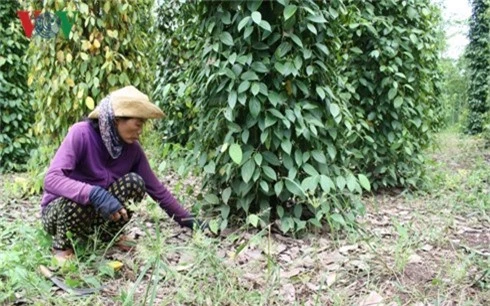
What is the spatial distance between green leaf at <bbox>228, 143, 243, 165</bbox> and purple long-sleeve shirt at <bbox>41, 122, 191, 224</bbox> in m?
0.42

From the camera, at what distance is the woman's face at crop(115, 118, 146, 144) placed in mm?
2080

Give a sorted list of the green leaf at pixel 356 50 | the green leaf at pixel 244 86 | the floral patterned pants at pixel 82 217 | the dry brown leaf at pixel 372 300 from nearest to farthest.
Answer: the dry brown leaf at pixel 372 300, the floral patterned pants at pixel 82 217, the green leaf at pixel 244 86, the green leaf at pixel 356 50

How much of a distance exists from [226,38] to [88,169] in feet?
3.06

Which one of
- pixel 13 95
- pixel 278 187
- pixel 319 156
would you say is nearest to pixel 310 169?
pixel 319 156

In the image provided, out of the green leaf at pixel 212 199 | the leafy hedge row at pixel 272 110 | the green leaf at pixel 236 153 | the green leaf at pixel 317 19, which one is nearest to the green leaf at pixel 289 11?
the leafy hedge row at pixel 272 110

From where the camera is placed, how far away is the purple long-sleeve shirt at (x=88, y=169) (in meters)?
1.93

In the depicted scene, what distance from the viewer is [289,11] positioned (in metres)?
2.20

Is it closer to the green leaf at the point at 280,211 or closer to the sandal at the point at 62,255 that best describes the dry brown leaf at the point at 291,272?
the green leaf at the point at 280,211

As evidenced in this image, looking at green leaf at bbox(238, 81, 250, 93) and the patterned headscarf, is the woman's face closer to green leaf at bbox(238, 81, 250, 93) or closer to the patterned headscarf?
the patterned headscarf

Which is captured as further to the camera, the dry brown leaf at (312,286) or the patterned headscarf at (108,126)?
the patterned headscarf at (108,126)

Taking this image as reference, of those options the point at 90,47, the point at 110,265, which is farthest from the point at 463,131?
the point at 110,265

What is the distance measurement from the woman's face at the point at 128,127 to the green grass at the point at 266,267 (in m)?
0.37

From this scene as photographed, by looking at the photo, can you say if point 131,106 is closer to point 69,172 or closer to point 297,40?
point 69,172

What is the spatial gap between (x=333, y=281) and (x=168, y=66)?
361 centimetres
